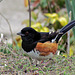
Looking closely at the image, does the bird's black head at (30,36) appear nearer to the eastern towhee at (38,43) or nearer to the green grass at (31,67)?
the eastern towhee at (38,43)

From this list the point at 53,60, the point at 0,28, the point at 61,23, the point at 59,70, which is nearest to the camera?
the point at 59,70

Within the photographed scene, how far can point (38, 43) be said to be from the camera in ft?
5.91

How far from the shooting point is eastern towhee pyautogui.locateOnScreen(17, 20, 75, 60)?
178 cm

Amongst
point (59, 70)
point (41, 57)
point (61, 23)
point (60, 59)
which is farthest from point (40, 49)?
point (61, 23)

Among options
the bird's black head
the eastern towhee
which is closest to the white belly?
the eastern towhee

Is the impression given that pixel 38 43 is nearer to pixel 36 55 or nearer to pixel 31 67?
pixel 36 55

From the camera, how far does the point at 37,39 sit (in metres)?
1.87

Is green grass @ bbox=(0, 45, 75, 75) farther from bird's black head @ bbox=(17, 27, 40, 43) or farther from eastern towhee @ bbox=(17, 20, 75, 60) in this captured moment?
bird's black head @ bbox=(17, 27, 40, 43)

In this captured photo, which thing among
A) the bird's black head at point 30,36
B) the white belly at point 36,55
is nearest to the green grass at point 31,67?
the white belly at point 36,55

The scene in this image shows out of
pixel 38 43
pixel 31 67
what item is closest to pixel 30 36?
pixel 38 43

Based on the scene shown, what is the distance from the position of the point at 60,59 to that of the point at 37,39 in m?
0.27

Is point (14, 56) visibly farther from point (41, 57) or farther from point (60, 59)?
point (60, 59)

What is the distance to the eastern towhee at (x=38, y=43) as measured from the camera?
1780mm

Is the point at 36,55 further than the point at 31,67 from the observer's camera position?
Yes
